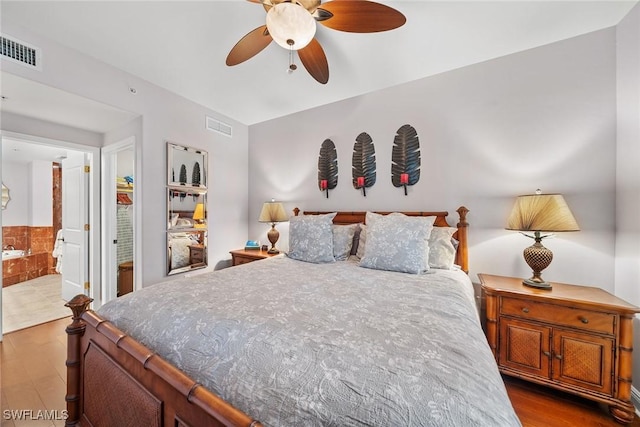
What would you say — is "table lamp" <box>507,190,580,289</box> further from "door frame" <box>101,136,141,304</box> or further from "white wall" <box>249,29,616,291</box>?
"door frame" <box>101,136,141,304</box>

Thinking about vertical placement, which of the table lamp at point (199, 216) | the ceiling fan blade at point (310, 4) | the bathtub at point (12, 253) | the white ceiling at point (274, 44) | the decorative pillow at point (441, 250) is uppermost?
the white ceiling at point (274, 44)

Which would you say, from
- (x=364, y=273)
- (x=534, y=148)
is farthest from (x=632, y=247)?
(x=364, y=273)

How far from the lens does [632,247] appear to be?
168 centimetres

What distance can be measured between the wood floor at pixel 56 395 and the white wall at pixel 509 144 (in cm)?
87

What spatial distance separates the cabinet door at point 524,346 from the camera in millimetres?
1674

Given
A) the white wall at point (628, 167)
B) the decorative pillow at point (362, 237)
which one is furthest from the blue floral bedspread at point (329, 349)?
the white wall at point (628, 167)

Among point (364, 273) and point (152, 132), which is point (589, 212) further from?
point (152, 132)

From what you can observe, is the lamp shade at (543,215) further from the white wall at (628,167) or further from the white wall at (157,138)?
the white wall at (157,138)

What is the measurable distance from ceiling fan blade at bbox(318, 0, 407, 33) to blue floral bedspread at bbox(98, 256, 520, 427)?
162 cm

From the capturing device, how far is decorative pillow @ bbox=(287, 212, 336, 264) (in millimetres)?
2316

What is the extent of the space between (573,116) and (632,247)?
1065mm

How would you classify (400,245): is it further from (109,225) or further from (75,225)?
(75,225)

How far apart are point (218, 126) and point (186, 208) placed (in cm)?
127

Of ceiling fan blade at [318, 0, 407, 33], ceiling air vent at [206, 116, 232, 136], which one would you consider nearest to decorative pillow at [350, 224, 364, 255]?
ceiling fan blade at [318, 0, 407, 33]
